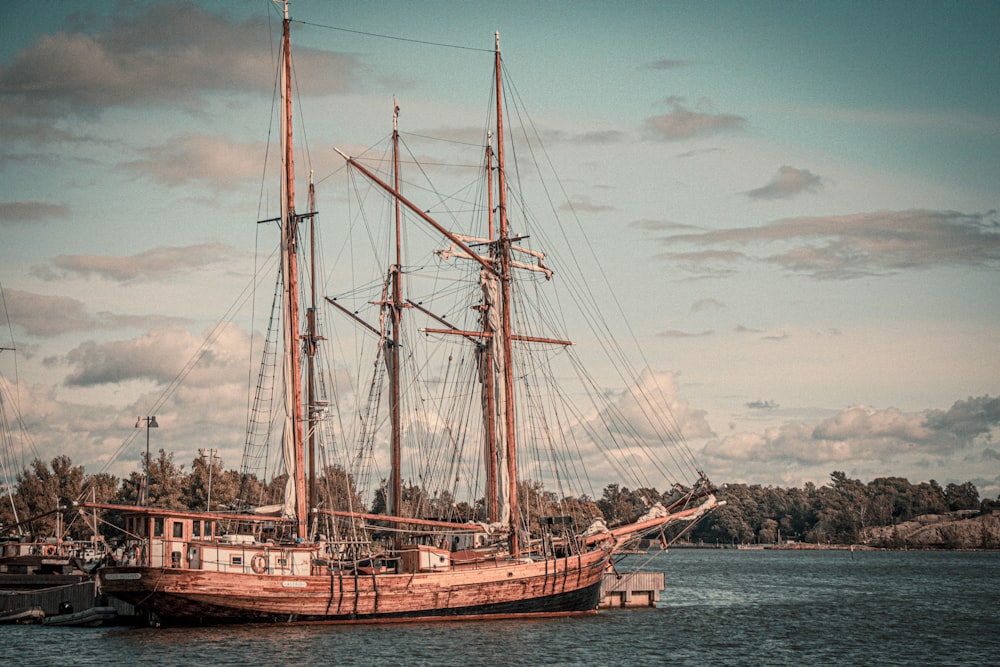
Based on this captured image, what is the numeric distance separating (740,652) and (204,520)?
28.3 m

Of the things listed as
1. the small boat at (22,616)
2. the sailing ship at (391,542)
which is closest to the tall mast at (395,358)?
the sailing ship at (391,542)

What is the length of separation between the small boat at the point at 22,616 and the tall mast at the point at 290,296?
63.5 feet

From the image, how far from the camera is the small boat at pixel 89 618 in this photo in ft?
226

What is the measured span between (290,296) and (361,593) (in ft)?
54.8

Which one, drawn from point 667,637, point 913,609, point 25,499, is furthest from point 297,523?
point 25,499

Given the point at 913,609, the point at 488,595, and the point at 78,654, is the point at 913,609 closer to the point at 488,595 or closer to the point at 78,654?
the point at 488,595

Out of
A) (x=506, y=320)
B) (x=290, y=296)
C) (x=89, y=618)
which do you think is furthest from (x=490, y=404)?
(x=89, y=618)

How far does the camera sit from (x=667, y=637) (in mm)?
63969

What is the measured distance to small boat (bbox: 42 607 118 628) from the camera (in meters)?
68.9

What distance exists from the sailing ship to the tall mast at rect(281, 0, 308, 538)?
0.26 ft

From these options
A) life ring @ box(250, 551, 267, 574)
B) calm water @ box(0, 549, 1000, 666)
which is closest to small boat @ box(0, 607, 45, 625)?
calm water @ box(0, 549, 1000, 666)

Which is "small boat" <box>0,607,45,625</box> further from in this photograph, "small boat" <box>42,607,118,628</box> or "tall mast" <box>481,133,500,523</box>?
"tall mast" <box>481,133,500,523</box>

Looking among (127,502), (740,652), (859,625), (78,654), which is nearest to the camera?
(78,654)

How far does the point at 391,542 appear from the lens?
75938mm
